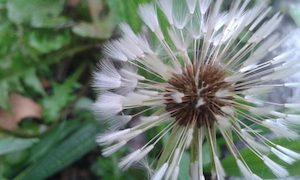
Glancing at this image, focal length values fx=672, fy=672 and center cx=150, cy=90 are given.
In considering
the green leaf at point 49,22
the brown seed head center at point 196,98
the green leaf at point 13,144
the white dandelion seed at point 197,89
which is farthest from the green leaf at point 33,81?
the brown seed head center at point 196,98

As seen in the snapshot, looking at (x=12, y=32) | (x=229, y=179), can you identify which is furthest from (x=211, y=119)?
(x=12, y=32)

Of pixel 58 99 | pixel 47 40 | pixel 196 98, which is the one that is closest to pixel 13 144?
pixel 58 99

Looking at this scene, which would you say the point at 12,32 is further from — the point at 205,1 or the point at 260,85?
the point at 260,85

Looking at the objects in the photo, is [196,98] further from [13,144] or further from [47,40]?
[47,40]

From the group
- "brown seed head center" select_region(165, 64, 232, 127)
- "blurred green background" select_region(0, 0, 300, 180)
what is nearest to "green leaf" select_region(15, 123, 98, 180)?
"blurred green background" select_region(0, 0, 300, 180)

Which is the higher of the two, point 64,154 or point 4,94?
point 4,94

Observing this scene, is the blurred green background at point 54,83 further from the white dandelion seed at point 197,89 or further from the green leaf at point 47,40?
the white dandelion seed at point 197,89

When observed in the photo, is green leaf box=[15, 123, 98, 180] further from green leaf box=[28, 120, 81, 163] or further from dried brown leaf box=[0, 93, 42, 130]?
dried brown leaf box=[0, 93, 42, 130]
